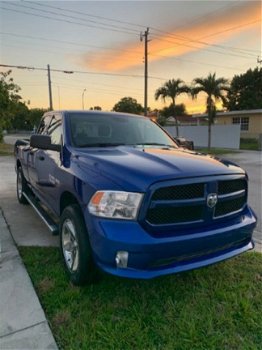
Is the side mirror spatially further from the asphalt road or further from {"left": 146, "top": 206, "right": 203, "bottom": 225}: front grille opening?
{"left": 146, "top": 206, "right": 203, "bottom": 225}: front grille opening

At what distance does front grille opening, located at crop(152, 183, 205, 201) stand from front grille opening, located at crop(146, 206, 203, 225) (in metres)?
0.09

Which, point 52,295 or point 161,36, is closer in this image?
point 52,295

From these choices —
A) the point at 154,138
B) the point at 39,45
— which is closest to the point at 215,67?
the point at 39,45

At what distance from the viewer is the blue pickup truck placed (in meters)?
2.34

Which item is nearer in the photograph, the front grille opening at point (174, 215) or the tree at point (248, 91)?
the front grille opening at point (174, 215)

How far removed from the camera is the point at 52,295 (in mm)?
2865

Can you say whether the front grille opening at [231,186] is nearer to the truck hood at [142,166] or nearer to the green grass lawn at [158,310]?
the truck hood at [142,166]

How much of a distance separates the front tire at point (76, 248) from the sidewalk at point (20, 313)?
0.42 meters

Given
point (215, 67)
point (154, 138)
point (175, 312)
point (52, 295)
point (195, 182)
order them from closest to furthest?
point (195, 182)
point (175, 312)
point (52, 295)
point (154, 138)
point (215, 67)

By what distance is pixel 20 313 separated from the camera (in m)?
2.61

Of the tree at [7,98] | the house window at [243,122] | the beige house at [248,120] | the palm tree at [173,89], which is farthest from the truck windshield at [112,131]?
the house window at [243,122]

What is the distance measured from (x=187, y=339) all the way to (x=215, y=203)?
43.5 inches

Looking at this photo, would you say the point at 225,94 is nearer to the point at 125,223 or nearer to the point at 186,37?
the point at 186,37

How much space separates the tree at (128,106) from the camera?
63.6 metres
